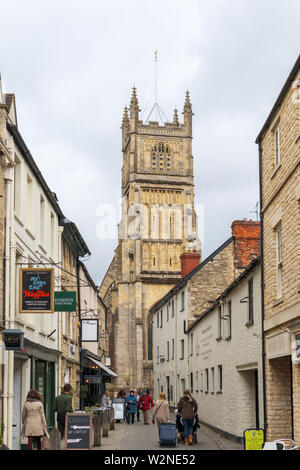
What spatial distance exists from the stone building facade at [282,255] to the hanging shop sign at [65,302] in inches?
181

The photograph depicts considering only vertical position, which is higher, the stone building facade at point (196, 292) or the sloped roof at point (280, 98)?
the sloped roof at point (280, 98)

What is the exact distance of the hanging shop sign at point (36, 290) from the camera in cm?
1552

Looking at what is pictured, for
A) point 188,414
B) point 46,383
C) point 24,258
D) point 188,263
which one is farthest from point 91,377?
point 188,263

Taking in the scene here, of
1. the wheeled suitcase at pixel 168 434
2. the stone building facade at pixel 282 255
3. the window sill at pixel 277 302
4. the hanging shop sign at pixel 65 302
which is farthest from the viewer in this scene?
the wheeled suitcase at pixel 168 434

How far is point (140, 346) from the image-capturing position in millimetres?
68000

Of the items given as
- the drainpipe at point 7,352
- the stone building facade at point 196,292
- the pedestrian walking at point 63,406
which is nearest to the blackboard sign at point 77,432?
the drainpipe at point 7,352

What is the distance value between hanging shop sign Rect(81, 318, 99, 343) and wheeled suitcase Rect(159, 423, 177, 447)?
946 centimetres

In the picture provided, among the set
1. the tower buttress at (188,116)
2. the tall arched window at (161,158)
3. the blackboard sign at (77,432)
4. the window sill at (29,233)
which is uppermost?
the tower buttress at (188,116)

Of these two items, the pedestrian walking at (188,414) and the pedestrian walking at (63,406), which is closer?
the pedestrian walking at (63,406)

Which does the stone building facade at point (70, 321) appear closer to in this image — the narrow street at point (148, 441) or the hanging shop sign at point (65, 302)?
the narrow street at point (148, 441)

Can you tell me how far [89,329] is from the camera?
93.0 ft
